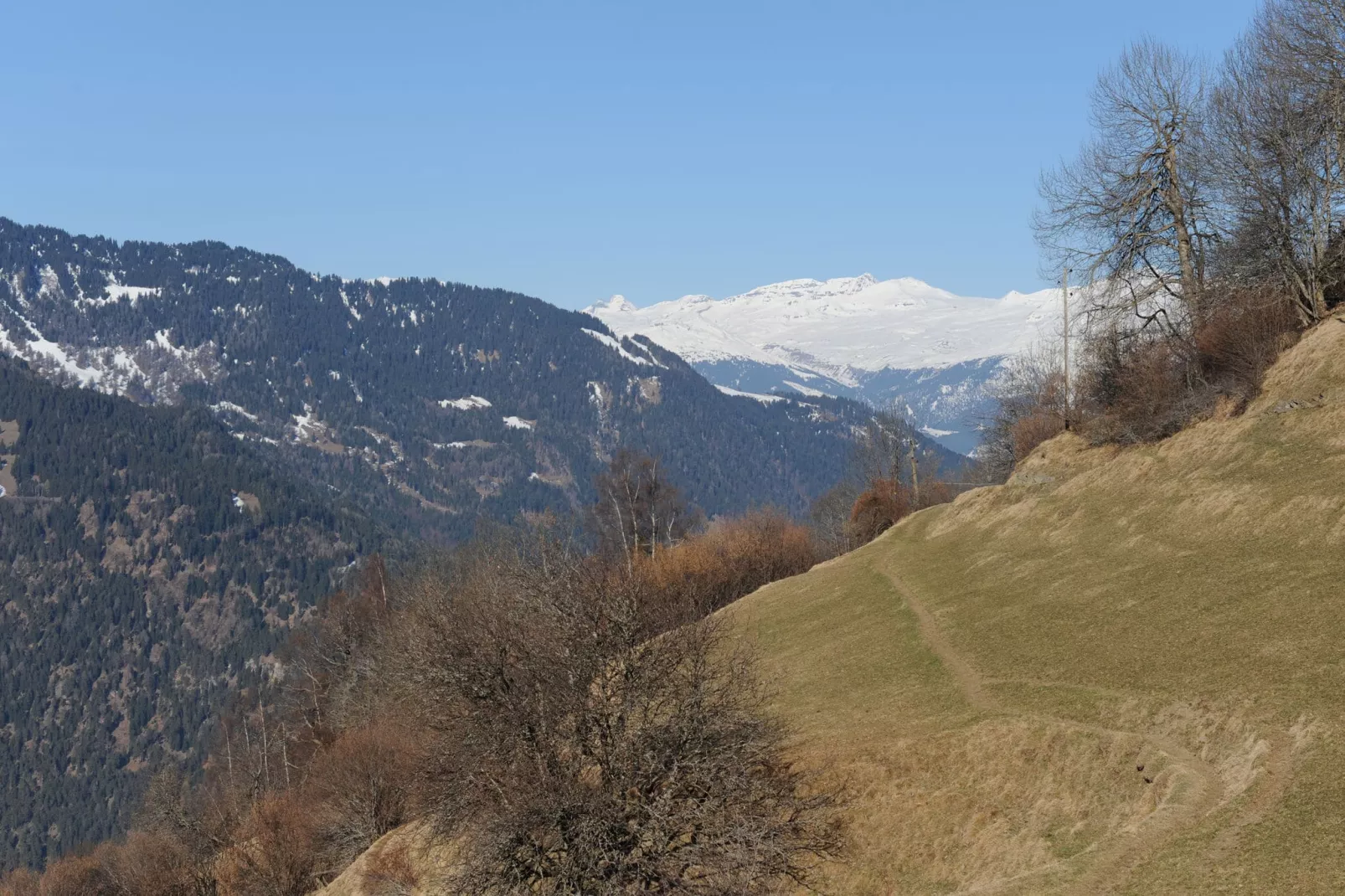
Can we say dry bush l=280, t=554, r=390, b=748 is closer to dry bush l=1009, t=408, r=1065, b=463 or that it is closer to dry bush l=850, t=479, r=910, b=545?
dry bush l=850, t=479, r=910, b=545

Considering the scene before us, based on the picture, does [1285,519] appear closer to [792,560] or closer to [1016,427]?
[1016,427]

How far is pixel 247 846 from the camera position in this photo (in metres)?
83.8

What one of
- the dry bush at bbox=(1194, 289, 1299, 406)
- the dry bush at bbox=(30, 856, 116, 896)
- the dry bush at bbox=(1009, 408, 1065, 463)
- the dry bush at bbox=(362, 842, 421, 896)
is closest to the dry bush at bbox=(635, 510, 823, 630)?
the dry bush at bbox=(1009, 408, 1065, 463)

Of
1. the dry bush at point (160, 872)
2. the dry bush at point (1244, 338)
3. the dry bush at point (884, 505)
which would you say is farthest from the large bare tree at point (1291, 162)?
the dry bush at point (160, 872)

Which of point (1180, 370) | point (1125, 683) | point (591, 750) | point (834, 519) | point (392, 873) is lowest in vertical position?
point (392, 873)

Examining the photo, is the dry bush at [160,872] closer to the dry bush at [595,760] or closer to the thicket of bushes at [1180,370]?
the dry bush at [595,760]

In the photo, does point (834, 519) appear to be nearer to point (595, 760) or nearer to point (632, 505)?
point (632, 505)

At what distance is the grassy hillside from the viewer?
26.1 meters

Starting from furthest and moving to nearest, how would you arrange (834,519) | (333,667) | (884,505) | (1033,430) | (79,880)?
1. (834,519)
2. (333,667)
3. (884,505)
4. (79,880)
5. (1033,430)

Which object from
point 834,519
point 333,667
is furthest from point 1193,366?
point 333,667

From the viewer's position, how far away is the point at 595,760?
3675 centimetres

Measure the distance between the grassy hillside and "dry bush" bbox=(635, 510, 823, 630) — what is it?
39.6 m

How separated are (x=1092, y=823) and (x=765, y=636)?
3462 cm

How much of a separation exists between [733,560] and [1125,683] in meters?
78.8
